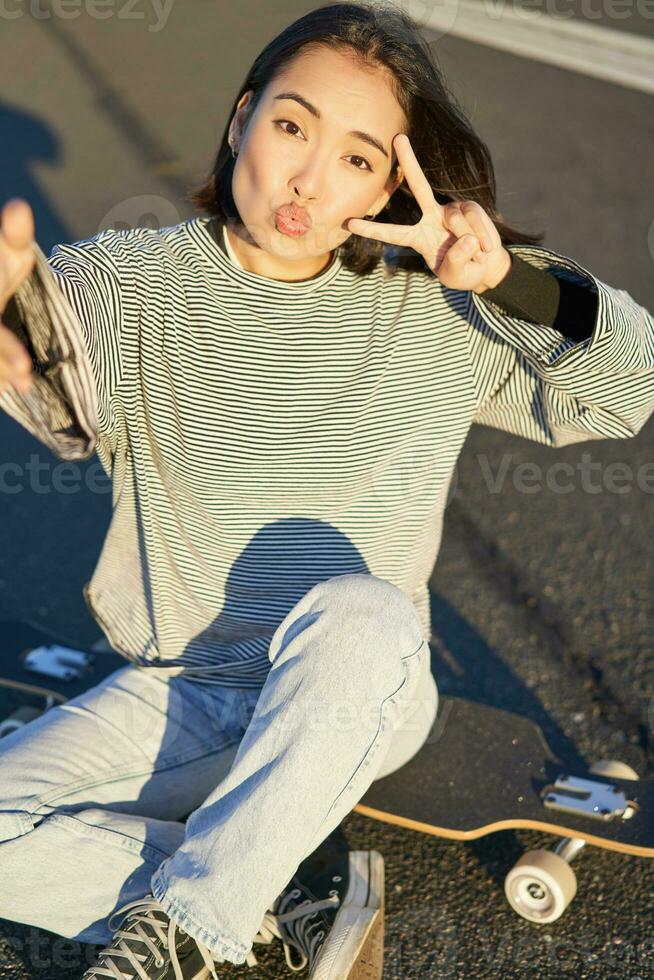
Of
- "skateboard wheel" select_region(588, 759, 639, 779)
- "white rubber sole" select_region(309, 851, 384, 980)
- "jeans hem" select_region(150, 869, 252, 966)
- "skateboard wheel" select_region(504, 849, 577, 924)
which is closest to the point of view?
"jeans hem" select_region(150, 869, 252, 966)

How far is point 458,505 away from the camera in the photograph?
12.5 feet

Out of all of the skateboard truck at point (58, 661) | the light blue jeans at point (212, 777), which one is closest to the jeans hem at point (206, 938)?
the light blue jeans at point (212, 777)

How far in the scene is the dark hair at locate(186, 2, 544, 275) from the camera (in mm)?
2156

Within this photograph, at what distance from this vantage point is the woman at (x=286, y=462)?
6.55ft

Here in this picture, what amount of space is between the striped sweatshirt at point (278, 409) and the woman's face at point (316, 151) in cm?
14

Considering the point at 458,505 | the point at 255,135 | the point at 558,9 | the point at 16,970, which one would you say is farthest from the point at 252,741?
the point at 558,9

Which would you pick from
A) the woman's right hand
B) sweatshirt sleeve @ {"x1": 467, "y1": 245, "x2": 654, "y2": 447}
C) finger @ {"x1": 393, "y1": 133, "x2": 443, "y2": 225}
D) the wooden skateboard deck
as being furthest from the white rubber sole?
finger @ {"x1": 393, "y1": 133, "x2": 443, "y2": 225}

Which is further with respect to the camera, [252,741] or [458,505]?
[458,505]

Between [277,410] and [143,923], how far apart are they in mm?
992

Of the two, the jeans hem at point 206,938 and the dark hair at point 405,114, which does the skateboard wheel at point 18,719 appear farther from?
the dark hair at point 405,114

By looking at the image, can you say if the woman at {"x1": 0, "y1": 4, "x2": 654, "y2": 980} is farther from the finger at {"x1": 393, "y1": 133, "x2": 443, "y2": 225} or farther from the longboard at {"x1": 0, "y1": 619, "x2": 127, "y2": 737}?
the longboard at {"x1": 0, "y1": 619, "x2": 127, "y2": 737}

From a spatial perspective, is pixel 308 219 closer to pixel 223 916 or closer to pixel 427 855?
pixel 223 916

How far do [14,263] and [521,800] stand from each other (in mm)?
1623

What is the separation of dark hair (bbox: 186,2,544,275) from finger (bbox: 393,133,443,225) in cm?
8
